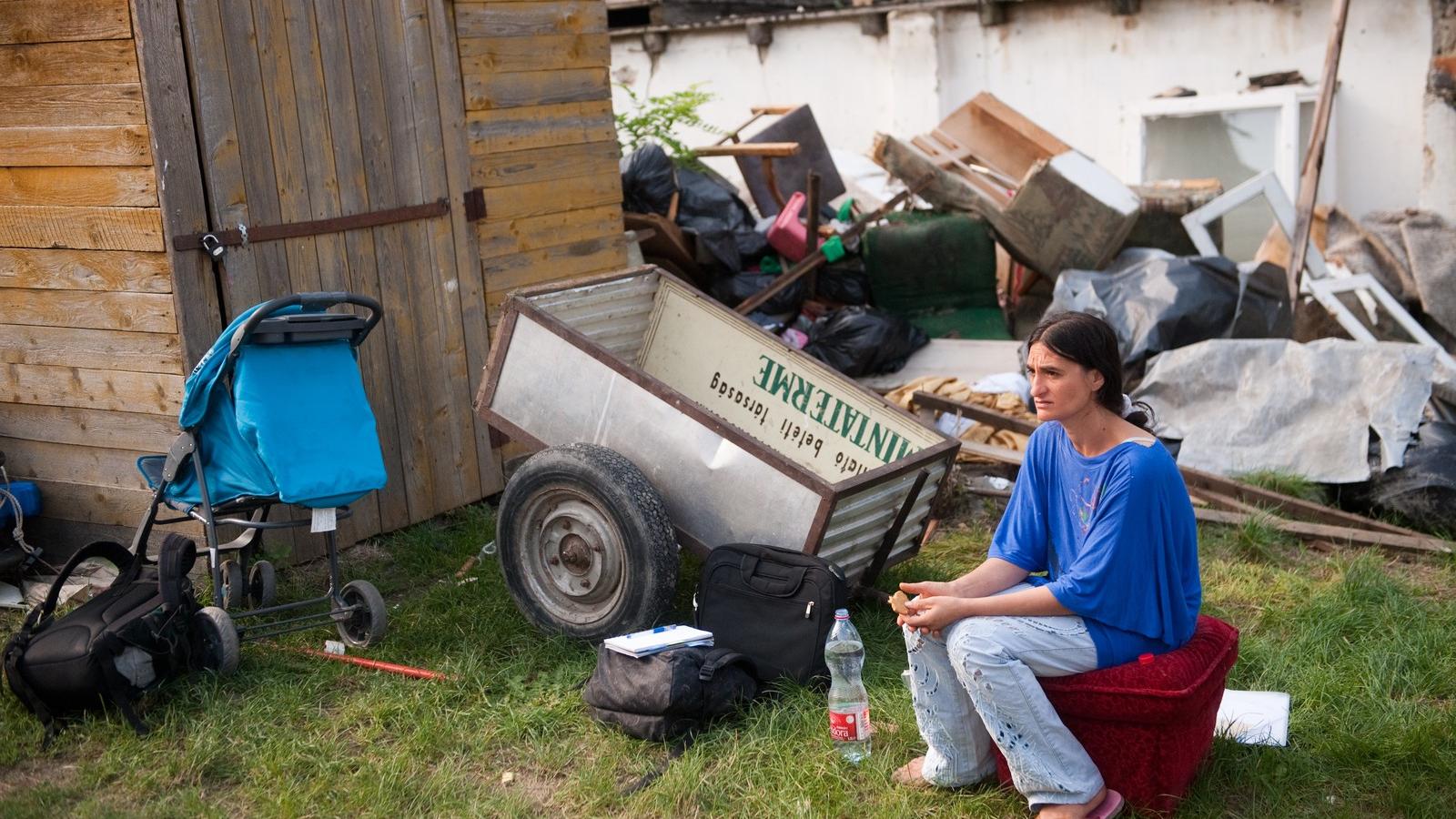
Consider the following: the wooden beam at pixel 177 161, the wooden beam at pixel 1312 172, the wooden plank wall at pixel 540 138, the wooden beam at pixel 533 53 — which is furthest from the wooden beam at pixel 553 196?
the wooden beam at pixel 1312 172

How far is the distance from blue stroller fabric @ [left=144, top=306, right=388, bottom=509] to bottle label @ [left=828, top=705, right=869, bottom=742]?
2035mm

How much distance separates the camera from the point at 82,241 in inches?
226

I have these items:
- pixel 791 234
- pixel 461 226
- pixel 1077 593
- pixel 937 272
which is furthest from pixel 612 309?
pixel 937 272

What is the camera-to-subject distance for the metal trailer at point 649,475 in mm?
4887

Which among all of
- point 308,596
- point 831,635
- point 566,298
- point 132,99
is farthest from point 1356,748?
point 132,99

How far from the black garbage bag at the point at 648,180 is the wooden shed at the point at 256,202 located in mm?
2066

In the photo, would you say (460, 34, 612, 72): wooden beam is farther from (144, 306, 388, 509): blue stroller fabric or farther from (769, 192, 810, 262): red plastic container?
(769, 192, 810, 262): red plastic container

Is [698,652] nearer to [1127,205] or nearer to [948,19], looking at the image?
[1127,205]

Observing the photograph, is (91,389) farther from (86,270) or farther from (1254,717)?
(1254,717)

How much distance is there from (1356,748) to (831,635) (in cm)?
172

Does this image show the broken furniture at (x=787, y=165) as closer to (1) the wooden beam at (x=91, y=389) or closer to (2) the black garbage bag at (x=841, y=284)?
(2) the black garbage bag at (x=841, y=284)

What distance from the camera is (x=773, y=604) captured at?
15.4 ft

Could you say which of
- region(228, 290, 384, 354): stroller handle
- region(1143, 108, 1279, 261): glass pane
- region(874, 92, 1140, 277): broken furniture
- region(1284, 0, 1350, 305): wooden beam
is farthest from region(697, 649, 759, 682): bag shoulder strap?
region(1143, 108, 1279, 261): glass pane

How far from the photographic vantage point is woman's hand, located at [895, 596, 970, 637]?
147 inches
